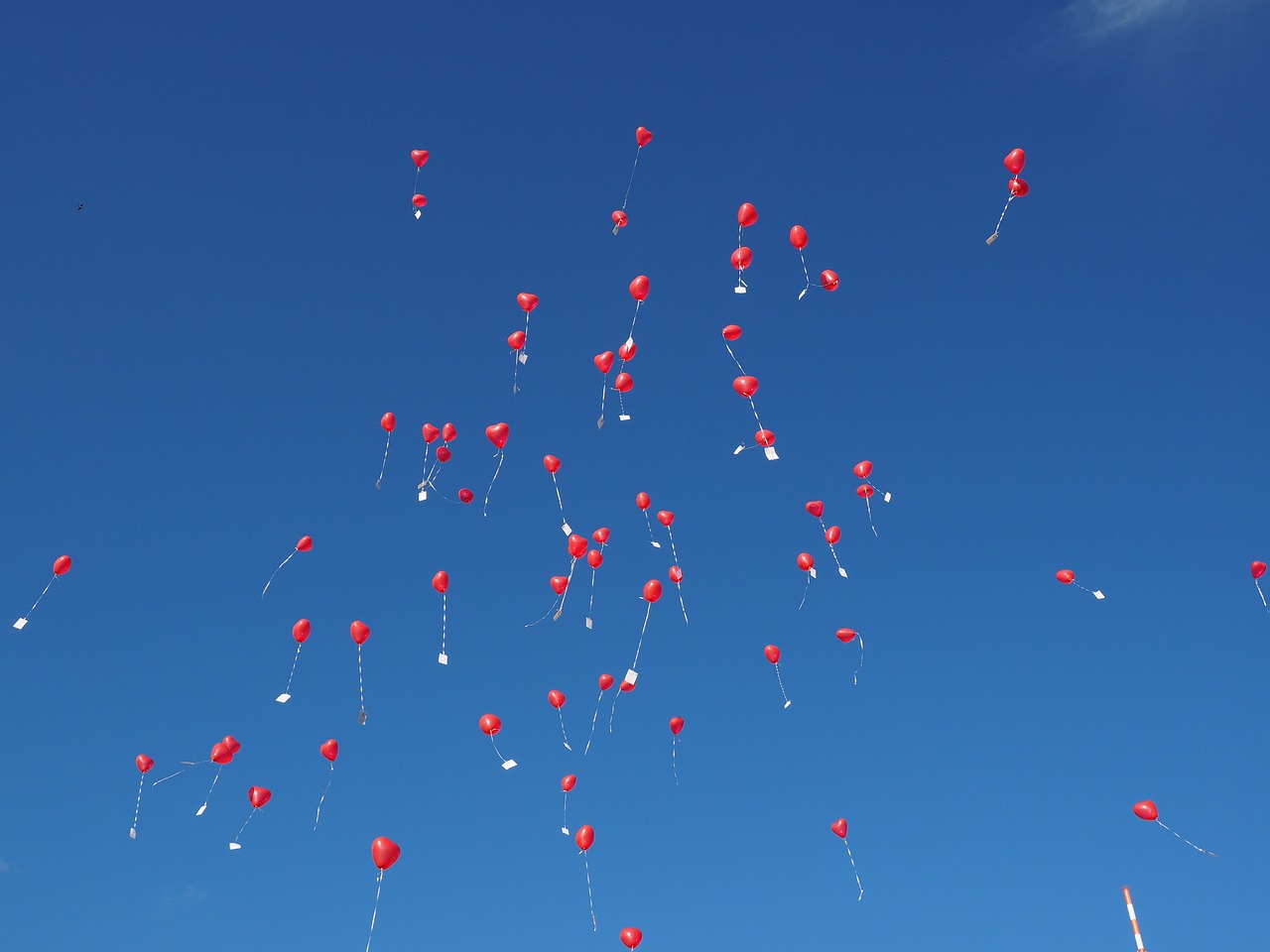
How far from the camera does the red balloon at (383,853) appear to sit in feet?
31.8

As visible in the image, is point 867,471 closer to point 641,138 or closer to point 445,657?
point 641,138

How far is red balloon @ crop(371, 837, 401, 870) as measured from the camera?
381 inches

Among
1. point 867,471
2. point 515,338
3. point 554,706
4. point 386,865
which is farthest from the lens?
point 867,471

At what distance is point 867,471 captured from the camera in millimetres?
12484

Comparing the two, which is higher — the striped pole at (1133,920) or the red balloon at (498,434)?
the red balloon at (498,434)

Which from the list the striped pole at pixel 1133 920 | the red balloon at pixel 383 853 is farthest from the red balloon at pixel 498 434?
the striped pole at pixel 1133 920

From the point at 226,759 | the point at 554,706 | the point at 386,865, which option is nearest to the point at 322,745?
the point at 226,759

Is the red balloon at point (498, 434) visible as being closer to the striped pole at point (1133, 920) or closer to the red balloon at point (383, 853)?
the red balloon at point (383, 853)

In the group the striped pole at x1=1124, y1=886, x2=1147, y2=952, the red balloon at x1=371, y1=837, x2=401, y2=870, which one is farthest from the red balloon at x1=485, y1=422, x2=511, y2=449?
the striped pole at x1=1124, y1=886, x2=1147, y2=952

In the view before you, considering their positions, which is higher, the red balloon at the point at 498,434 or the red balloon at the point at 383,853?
the red balloon at the point at 498,434

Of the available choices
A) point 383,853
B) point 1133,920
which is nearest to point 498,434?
point 383,853

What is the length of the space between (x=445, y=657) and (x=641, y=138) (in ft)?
21.3

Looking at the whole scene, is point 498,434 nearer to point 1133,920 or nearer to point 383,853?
point 383,853

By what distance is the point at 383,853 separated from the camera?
969 centimetres
